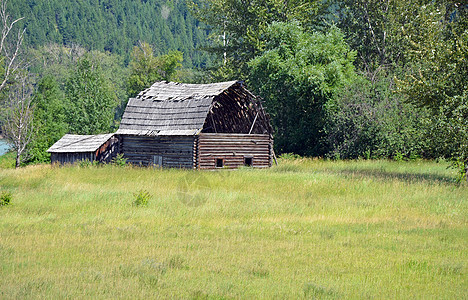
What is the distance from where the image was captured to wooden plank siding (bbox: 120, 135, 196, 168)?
3809cm

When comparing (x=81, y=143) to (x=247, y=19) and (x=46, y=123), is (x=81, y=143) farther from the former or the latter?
(x=247, y=19)

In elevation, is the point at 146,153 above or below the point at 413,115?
below

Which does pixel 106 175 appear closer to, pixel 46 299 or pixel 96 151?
pixel 96 151

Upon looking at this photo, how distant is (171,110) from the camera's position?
39625mm

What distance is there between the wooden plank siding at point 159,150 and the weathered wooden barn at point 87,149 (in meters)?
1.62

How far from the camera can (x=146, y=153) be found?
40531 mm

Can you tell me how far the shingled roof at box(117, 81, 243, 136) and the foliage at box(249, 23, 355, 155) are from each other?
25.4 feet

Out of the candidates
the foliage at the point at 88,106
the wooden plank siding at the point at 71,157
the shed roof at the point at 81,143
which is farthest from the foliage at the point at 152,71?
the wooden plank siding at the point at 71,157

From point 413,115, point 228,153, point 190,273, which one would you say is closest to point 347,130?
point 413,115

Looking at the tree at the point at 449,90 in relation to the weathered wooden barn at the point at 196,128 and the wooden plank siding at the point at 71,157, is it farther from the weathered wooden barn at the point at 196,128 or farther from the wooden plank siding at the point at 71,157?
the wooden plank siding at the point at 71,157

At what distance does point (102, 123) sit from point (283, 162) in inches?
1075

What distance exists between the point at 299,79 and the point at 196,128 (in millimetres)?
12145

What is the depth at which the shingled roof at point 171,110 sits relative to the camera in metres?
37.4

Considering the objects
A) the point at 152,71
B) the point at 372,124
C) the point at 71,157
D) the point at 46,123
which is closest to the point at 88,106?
the point at 46,123
